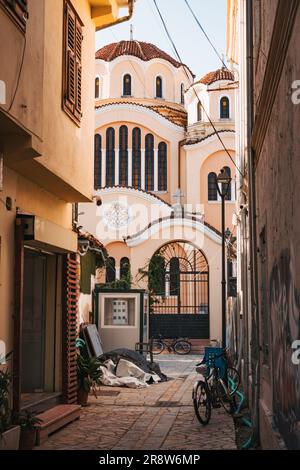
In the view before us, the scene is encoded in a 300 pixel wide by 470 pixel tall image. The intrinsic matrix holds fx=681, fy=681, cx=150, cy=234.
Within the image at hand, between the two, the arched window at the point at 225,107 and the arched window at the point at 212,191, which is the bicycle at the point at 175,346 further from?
the arched window at the point at 225,107

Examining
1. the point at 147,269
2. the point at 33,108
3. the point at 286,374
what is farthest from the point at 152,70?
the point at 286,374

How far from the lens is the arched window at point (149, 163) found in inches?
1633

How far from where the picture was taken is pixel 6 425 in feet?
28.6

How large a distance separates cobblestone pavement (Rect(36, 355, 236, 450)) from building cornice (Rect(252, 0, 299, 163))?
459 centimetres

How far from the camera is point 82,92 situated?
43.7 ft

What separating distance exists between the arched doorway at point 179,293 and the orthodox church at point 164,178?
5 cm

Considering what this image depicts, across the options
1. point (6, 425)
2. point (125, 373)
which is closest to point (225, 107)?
point (125, 373)

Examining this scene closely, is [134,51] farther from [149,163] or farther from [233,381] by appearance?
[233,381]

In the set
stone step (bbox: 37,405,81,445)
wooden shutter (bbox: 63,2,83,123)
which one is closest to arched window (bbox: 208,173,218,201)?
wooden shutter (bbox: 63,2,83,123)

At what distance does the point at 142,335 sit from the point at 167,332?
8.45 meters

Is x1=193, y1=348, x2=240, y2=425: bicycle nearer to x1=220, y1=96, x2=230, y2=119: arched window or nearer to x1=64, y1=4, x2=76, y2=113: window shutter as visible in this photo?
x1=64, y1=4, x2=76, y2=113: window shutter

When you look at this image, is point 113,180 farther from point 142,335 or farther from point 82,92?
point 82,92

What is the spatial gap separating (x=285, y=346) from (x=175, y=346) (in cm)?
2174

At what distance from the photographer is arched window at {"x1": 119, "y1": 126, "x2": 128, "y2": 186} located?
135ft
